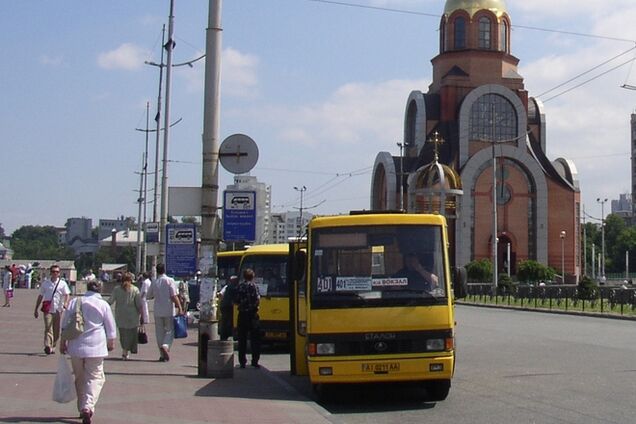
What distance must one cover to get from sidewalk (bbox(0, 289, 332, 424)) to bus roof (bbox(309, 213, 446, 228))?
94.5 inches

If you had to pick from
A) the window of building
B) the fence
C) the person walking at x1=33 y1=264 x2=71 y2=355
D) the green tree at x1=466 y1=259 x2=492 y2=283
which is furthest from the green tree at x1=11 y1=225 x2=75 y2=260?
the person walking at x1=33 y1=264 x2=71 y2=355

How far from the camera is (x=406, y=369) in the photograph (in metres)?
12.0

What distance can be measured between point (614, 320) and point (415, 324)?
2299cm

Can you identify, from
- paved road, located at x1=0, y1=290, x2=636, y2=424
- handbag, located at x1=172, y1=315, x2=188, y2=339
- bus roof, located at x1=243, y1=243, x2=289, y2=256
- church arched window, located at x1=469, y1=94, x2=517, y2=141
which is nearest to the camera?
paved road, located at x1=0, y1=290, x2=636, y2=424

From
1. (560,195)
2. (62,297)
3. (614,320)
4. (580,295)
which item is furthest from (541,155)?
(62,297)

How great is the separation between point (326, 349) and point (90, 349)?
10.2 ft

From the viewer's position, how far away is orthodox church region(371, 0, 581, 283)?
254 feet

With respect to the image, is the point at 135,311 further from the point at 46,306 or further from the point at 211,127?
the point at 211,127

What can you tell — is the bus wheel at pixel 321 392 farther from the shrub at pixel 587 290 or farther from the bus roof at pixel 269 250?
the shrub at pixel 587 290

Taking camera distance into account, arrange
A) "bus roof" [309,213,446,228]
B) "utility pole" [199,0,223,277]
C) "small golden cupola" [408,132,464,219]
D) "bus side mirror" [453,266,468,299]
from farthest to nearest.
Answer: "small golden cupola" [408,132,464,219] → "utility pole" [199,0,223,277] → "bus roof" [309,213,446,228] → "bus side mirror" [453,266,468,299]

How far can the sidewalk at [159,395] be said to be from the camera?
35.1 ft

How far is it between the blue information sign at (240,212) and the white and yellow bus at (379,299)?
296cm

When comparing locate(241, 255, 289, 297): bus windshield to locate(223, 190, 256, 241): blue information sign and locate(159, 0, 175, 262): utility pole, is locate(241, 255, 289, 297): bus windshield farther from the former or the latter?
locate(159, 0, 175, 262): utility pole

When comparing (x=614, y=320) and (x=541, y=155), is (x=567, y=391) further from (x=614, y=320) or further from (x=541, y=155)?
(x=541, y=155)
